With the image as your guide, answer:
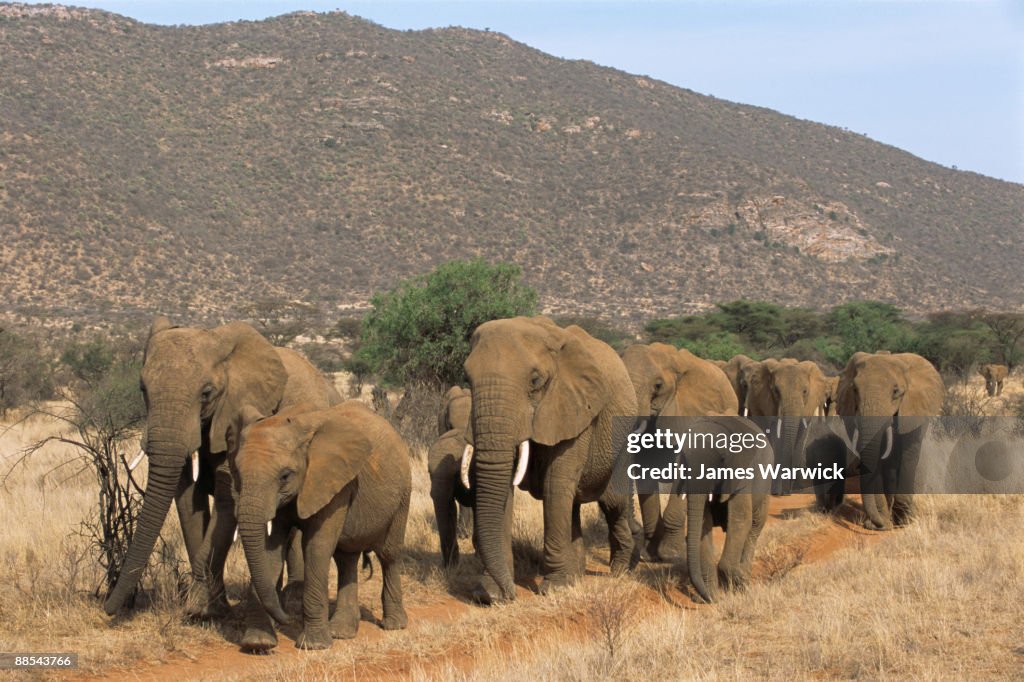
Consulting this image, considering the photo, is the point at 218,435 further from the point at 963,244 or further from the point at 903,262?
the point at 963,244

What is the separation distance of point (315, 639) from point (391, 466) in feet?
4.83

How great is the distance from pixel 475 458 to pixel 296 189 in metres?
67.9

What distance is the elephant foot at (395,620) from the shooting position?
948 centimetres

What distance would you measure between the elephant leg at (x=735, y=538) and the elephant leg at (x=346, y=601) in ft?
12.1

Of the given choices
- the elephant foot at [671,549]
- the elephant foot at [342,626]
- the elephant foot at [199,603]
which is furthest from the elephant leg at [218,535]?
the elephant foot at [671,549]

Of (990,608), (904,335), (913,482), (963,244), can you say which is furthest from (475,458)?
(963,244)

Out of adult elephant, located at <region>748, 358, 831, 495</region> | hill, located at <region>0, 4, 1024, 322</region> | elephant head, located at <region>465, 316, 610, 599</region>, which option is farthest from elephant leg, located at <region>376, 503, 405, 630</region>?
hill, located at <region>0, 4, 1024, 322</region>

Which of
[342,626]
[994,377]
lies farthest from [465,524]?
[994,377]

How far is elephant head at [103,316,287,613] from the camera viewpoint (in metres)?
8.67

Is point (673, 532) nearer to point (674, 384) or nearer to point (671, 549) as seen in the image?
point (671, 549)

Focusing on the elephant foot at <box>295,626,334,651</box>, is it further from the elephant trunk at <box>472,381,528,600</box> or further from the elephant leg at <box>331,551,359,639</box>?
the elephant trunk at <box>472,381,528,600</box>

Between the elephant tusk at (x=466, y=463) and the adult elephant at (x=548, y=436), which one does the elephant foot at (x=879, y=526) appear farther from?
the elephant tusk at (x=466, y=463)

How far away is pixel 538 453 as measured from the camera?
1054 cm

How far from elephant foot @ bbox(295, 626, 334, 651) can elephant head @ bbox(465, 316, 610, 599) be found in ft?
5.82
